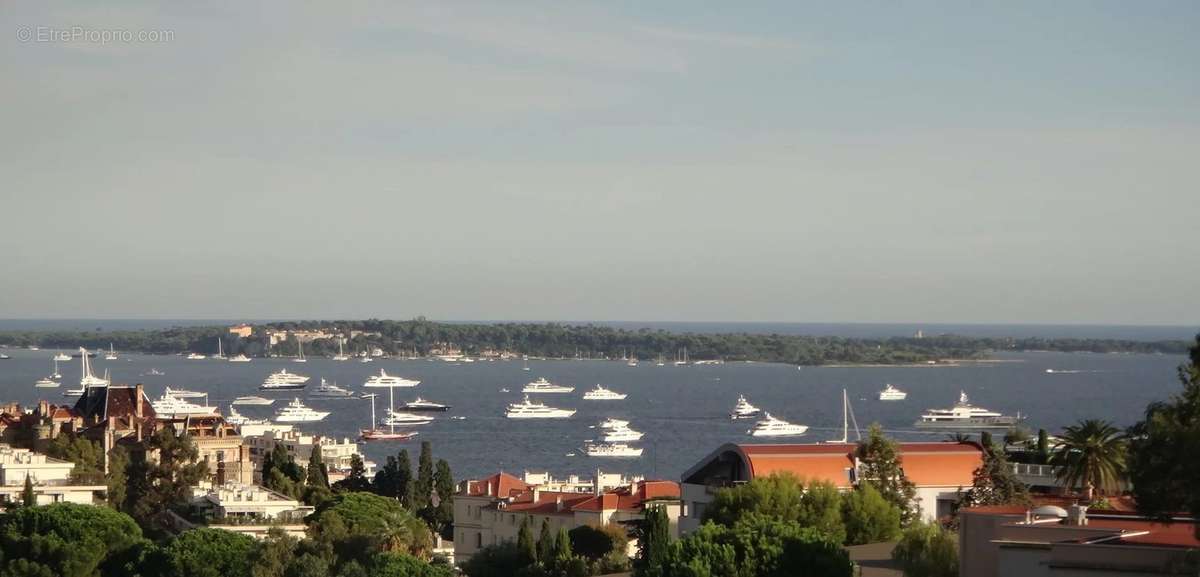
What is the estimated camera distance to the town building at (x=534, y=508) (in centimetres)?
3706

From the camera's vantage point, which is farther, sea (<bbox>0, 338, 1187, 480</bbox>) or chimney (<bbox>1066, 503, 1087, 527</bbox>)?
sea (<bbox>0, 338, 1187, 480</bbox>)

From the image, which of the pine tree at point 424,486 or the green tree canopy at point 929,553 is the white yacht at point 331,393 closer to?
the pine tree at point 424,486

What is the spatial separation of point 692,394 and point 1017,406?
→ 31.6 m

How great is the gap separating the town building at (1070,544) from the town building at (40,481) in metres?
25.7

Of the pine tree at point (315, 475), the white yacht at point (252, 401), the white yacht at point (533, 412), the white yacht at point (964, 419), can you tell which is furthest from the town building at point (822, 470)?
the white yacht at point (252, 401)

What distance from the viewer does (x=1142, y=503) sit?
1555 cm

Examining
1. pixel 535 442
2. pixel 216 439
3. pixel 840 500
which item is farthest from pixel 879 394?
pixel 840 500

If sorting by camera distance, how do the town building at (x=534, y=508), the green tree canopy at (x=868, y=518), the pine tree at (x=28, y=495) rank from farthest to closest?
the town building at (x=534, y=508), the pine tree at (x=28, y=495), the green tree canopy at (x=868, y=518)

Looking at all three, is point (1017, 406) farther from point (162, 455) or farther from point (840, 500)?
point (840, 500)

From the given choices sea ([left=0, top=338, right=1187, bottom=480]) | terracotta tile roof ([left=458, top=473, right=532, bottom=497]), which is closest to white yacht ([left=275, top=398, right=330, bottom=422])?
sea ([left=0, top=338, right=1187, bottom=480])

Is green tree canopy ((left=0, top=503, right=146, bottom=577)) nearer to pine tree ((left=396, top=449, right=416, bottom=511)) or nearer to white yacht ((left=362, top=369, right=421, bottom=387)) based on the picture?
pine tree ((left=396, top=449, right=416, bottom=511))

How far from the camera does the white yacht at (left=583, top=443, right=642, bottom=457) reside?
102 metres

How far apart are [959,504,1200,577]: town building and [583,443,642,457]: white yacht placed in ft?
270

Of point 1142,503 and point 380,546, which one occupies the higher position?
point 1142,503
